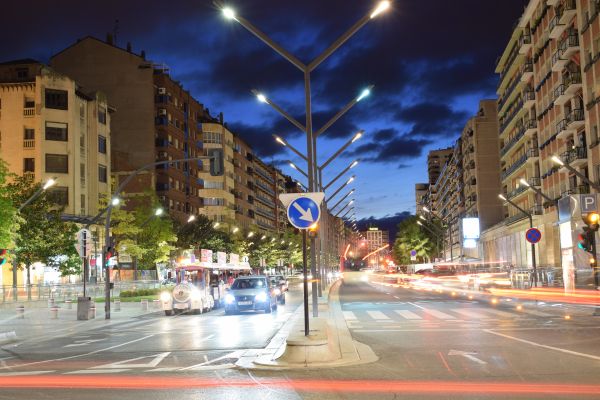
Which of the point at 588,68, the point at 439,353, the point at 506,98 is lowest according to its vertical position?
the point at 439,353

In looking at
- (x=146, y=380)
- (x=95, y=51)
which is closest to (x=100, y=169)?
(x=95, y=51)

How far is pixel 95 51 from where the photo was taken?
83750mm

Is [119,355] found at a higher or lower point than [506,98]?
lower

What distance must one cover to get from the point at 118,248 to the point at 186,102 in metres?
44.4

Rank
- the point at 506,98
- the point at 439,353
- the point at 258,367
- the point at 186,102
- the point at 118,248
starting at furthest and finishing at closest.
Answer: the point at 186,102, the point at 506,98, the point at 118,248, the point at 439,353, the point at 258,367

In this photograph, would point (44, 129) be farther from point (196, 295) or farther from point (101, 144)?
point (196, 295)

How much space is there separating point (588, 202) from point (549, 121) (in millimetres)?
21334

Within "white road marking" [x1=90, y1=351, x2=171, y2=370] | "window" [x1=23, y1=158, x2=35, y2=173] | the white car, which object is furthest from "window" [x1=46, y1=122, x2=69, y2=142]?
"white road marking" [x1=90, y1=351, x2=171, y2=370]

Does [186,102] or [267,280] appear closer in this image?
[267,280]

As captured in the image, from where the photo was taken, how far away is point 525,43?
68125 mm

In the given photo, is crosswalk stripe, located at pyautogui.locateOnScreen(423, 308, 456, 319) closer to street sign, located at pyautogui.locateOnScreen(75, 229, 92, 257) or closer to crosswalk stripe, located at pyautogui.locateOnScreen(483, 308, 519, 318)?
crosswalk stripe, located at pyautogui.locateOnScreen(483, 308, 519, 318)

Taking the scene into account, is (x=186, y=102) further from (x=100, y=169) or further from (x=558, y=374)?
(x=558, y=374)

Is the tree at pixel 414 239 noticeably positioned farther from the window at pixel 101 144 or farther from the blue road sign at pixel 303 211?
the blue road sign at pixel 303 211

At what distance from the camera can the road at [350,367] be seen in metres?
9.68
